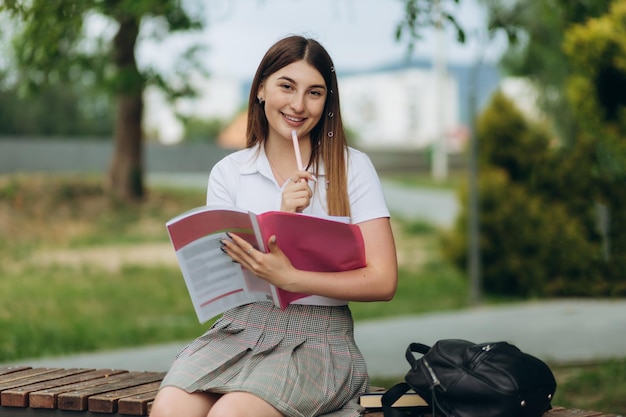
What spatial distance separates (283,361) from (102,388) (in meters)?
0.78

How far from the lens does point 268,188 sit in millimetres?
3074

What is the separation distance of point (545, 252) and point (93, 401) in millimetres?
8442

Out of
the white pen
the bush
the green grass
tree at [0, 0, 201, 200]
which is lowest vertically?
the green grass

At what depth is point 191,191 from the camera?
2233cm

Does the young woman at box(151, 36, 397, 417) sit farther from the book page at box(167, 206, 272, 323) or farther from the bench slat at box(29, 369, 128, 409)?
the bench slat at box(29, 369, 128, 409)

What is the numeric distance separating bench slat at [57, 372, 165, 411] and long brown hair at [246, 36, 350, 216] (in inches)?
38.1

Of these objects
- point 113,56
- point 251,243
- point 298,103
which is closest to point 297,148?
point 298,103

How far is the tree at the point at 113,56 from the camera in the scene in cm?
515

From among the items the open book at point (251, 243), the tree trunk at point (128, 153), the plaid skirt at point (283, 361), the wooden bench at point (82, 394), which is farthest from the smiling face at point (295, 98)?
the tree trunk at point (128, 153)

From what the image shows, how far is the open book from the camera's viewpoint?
274cm

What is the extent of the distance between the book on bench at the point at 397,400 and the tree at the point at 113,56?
2.53 meters

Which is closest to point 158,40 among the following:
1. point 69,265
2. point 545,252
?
point 69,265

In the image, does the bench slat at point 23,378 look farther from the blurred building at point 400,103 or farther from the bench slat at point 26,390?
the blurred building at point 400,103

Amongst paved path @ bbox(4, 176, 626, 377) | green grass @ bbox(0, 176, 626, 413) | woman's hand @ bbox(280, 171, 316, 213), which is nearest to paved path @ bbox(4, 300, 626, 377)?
paved path @ bbox(4, 176, 626, 377)
